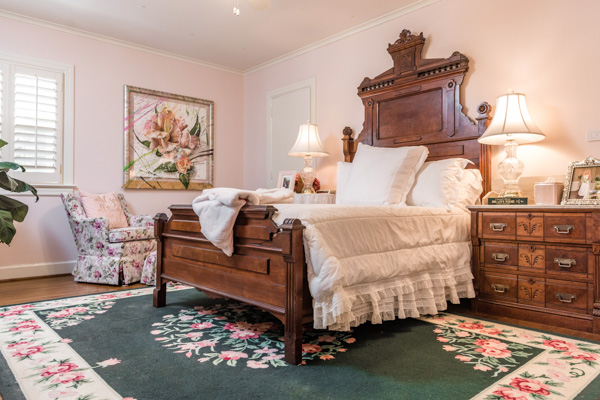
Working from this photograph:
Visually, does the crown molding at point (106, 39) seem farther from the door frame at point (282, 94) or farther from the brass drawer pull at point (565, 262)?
the brass drawer pull at point (565, 262)

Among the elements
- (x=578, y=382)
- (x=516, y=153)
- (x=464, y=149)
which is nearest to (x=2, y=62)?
(x=464, y=149)

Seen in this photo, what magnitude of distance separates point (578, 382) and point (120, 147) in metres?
4.67

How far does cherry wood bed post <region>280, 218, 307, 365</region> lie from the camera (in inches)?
72.2

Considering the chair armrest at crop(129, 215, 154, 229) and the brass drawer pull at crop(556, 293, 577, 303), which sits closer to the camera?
the brass drawer pull at crop(556, 293, 577, 303)

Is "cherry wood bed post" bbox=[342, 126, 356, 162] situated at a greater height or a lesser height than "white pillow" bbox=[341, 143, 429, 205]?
greater

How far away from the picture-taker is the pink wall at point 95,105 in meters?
4.14

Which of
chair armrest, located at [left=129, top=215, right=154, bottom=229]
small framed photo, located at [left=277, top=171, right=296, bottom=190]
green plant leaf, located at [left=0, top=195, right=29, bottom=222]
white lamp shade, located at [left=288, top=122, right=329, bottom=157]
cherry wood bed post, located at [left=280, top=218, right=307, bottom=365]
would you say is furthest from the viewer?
small framed photo, located at [left=277, top=171, right=296, bottom=190]

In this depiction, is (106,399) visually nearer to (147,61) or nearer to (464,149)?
Result: (464,149)

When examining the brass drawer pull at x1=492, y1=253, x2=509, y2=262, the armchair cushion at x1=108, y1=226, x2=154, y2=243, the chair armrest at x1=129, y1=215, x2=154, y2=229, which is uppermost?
the chair armrest at x1=129, y1=215, x2=154, y2=229

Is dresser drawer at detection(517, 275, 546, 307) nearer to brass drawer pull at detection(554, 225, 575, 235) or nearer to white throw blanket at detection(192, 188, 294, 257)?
brass drawer pull at detection(554, 225, 575, 235)

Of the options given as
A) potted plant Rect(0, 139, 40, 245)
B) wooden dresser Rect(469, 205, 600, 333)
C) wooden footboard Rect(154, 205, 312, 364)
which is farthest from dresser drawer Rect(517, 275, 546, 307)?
Result: potted plant Rect(0, 139, 40, 245)

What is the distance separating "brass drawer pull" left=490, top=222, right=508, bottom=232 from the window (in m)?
4.11

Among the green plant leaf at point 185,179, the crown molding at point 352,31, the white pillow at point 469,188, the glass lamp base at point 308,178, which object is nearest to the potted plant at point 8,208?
the glass lamp base at point 308,178

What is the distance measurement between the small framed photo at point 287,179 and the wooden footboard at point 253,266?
192 cm
